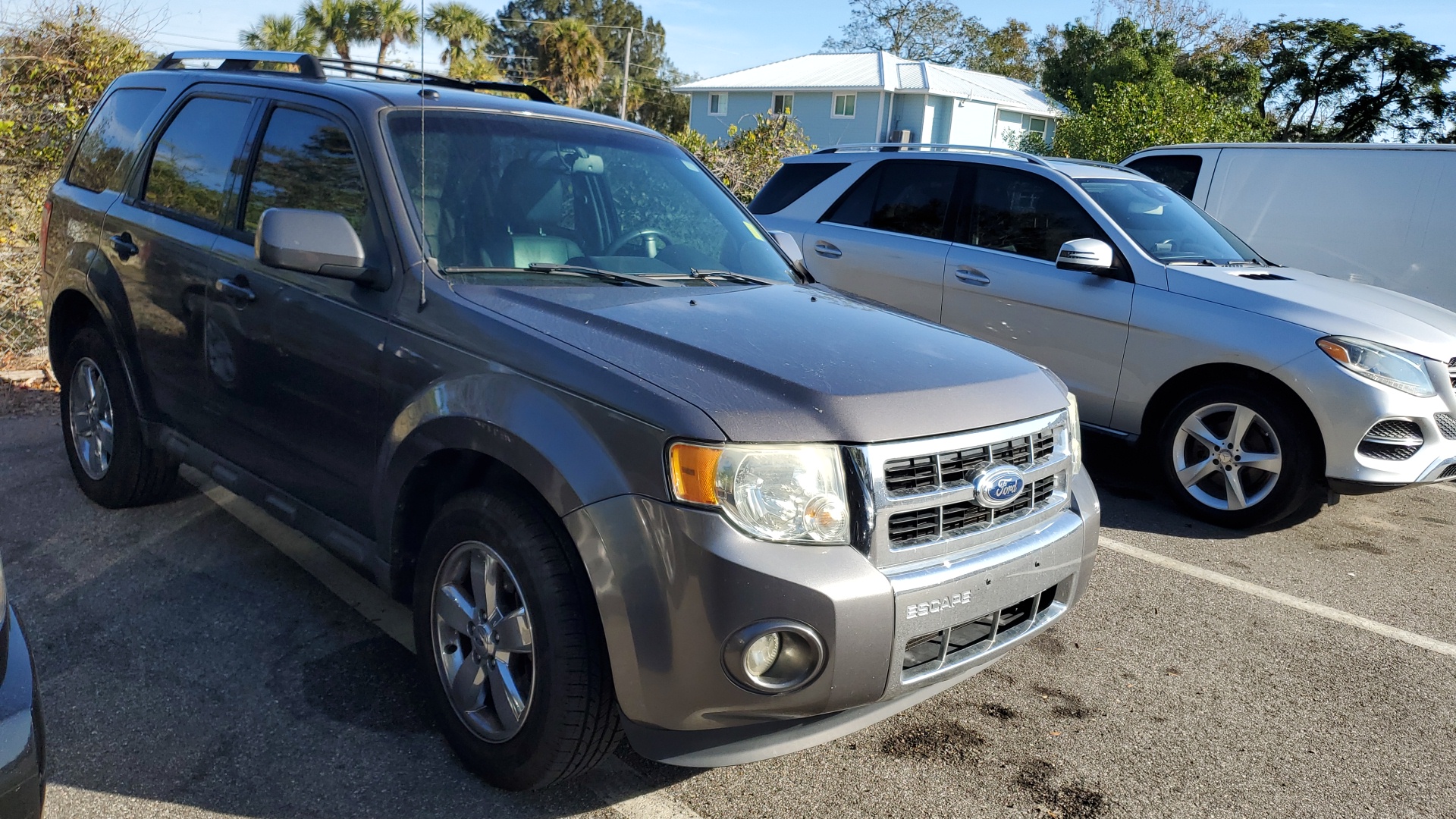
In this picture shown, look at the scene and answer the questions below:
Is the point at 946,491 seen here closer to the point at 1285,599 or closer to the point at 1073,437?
the point at 1073,437

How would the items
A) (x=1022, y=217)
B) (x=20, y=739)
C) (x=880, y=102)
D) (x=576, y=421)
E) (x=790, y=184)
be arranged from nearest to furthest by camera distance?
(x=20, y=739), (x=576, y=421), (x=1022, y=217), (x=790, y=184), (x=880, y=102)

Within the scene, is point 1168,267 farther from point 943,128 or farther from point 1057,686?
point 943,128

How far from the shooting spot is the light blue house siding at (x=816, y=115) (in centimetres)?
4338

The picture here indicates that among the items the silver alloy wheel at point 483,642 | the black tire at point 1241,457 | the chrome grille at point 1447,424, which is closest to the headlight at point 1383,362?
the chrome grille at point 1447,424

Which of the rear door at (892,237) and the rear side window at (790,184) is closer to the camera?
the rear door at (892,237)

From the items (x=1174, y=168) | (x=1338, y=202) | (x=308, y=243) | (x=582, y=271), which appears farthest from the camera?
(x=1174, y=168)

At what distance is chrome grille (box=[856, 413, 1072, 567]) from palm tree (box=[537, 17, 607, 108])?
4019 centimetres

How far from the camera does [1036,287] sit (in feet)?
20.3

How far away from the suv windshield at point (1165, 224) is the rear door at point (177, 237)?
4.65m

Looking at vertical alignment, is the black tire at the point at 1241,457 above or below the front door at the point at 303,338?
below

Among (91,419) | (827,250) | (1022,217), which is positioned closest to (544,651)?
(91,419)

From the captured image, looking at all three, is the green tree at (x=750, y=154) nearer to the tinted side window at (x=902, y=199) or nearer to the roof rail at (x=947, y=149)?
the roof rail at (x=947, y=149)

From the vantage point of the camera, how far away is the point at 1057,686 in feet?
11.9

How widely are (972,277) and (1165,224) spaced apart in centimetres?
115
